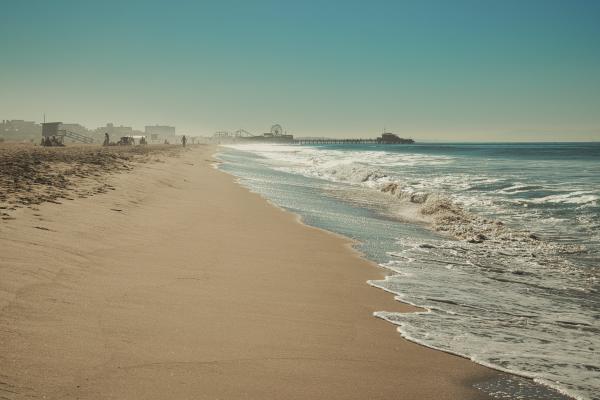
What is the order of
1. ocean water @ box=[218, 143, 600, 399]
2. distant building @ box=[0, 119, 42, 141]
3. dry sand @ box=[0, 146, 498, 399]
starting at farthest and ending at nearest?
distant building @ box=[0, 119, 42, 141] → ocean water @ box=[218, 143, 600, 399] → dry sand @ box=[0, 146, 498, 399]

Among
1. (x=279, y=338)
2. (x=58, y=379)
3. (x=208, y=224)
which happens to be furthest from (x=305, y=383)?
(x=208, y=224)

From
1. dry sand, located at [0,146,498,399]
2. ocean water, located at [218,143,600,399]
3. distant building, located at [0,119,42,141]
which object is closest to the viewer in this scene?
dry sand, located at [0,146,498,399]

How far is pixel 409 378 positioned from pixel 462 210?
9.39m

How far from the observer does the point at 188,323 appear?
315 cm

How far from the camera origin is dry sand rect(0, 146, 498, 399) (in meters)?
2.35

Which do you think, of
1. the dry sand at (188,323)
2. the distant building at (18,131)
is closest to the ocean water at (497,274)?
the dry sand at (188,323)

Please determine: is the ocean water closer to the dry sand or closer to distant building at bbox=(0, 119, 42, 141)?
the dry sand

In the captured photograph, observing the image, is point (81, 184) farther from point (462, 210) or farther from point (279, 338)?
point (462, 210)

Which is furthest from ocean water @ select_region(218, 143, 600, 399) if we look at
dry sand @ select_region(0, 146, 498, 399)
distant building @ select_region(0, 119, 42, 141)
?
distant building @ select_region(0, 119, 42, 141)

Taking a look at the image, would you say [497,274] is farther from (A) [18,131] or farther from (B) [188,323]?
(A) [18,131]

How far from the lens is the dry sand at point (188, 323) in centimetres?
235

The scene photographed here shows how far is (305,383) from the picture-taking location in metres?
2.51

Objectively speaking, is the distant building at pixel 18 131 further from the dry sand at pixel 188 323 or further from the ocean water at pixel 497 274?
the dry sand at pixel 188 323

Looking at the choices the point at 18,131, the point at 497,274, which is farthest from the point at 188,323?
the point at 18,131
